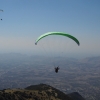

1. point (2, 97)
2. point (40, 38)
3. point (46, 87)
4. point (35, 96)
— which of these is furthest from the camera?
point (46, 87)

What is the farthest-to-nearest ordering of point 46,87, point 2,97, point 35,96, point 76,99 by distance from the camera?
point 76,99 → point 46,87 → point 35,96 → point 2,97

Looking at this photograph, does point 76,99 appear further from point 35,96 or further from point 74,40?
point 74,40

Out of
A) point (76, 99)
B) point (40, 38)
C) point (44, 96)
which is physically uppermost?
point (40, 38)

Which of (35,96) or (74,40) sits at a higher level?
(74,40)

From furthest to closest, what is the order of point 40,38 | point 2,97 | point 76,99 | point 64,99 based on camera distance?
point 76,99 < point 64,99 < point 2,97 < point 40,38

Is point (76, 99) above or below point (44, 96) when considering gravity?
below

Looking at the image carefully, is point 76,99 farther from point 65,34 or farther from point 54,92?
point 65,34

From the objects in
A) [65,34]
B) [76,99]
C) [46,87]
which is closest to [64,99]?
[46,87]

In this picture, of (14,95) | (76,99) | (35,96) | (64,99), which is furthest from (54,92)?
(76,99)

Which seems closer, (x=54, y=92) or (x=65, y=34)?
A: (x=65, y=34)
